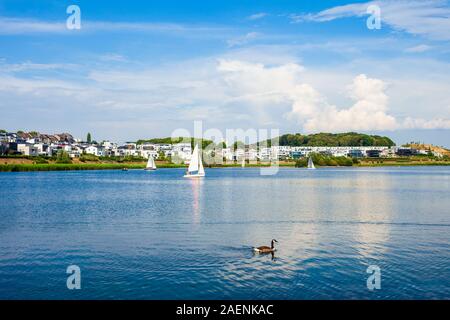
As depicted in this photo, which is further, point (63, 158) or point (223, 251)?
point (63, 158)

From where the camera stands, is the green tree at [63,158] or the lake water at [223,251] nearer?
the lake water at [223,251]

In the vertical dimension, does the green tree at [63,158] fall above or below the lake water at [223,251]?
above

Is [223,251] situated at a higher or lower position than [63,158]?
lower

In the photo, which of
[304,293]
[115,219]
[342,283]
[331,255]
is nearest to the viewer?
[304,293]

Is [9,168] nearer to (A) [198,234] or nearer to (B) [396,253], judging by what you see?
(A) [198,234]

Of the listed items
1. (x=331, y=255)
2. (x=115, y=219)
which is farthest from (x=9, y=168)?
(x=331, y=255)

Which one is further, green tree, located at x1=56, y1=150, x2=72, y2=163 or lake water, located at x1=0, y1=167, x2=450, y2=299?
green tree, located at x1=56, y1=150, x2=72, y2=163

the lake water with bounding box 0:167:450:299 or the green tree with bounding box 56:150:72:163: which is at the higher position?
the green tree with bounding box 56:150:72:163
